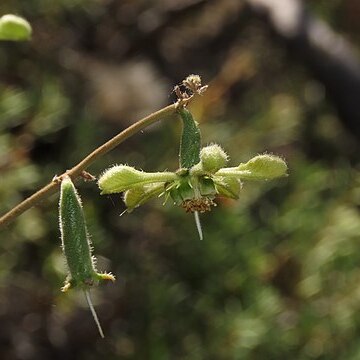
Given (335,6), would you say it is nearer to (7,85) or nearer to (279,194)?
(279,194)

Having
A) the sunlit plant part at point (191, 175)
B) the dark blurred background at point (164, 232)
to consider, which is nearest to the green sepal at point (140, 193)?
the sunlit plant part at point (191, 175)

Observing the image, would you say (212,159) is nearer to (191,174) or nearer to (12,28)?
(191,174)

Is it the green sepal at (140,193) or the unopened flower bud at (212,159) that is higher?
the green sepal at (140,193)

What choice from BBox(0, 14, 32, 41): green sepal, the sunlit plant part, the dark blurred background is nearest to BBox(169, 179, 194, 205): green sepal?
the sunlit plant part

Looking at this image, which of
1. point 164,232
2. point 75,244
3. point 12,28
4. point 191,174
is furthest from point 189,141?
point 164,232

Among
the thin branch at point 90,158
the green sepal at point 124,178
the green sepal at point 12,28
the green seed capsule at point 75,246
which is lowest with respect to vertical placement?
the green seed capsule at point 75,246

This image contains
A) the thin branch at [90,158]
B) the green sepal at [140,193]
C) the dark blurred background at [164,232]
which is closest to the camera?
the thin branch at [90,158]

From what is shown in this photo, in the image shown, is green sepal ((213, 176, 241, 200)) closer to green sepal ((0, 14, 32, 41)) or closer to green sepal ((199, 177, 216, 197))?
green sepal ((199, 177, 216, 197))

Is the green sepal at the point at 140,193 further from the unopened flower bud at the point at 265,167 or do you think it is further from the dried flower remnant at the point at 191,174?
the unopened flower bud at the point at 265,167
